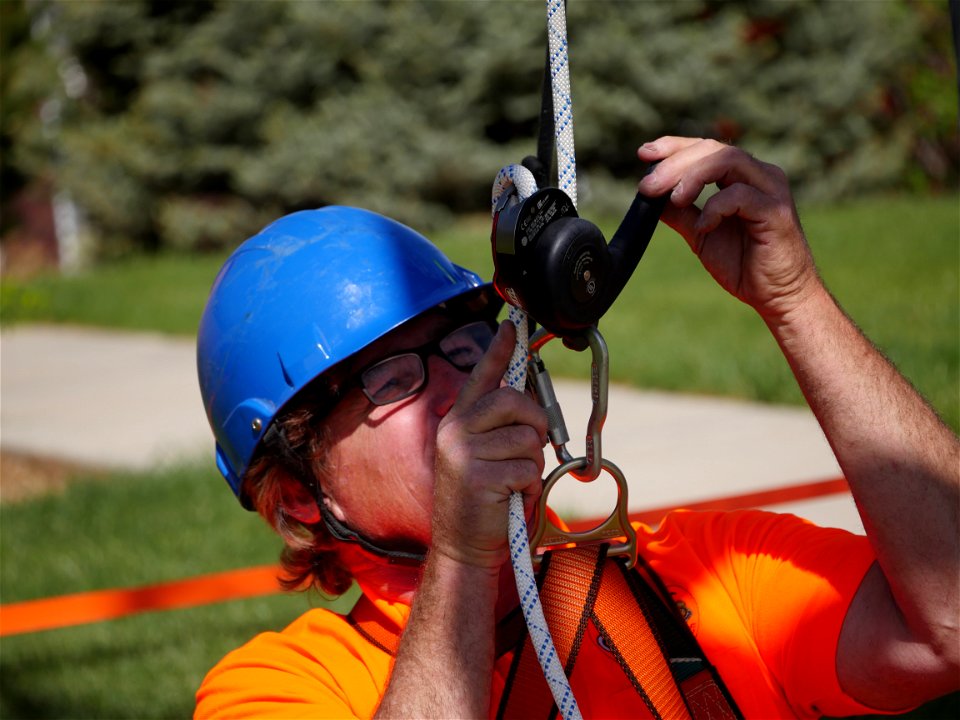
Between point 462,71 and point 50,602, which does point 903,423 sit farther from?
point 462,71

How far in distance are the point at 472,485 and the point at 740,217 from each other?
2.14 feet

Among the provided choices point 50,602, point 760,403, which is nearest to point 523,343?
point 50,602

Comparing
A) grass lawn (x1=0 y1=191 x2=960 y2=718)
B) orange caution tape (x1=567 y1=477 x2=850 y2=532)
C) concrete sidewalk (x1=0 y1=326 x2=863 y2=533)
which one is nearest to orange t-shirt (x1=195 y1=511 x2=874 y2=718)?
grass lawn (x1=0 y1=191 x2=960 y2=718)

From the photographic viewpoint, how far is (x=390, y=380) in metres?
2.29

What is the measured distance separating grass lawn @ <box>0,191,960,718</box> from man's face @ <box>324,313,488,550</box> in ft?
5.98

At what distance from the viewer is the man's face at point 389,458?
2195 mm

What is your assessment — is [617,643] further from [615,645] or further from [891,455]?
[891,455]

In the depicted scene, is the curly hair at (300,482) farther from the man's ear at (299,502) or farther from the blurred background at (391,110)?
the blurred background at (391,110)

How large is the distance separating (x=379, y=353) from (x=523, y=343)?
2.45 ft

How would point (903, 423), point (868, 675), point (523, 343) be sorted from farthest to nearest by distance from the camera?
point (868, 675) → point (903, 423) → point (523, 343)

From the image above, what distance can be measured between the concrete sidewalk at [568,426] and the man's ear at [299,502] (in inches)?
99.5

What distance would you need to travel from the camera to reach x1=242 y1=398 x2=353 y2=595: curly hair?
2.34 metres

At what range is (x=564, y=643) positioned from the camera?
1968mm

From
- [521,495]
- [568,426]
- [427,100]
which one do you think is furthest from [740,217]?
[427,100]
